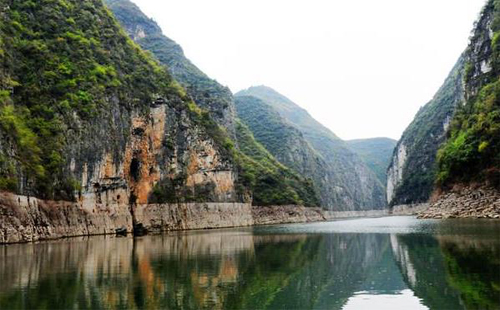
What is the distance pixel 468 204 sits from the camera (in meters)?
69.9

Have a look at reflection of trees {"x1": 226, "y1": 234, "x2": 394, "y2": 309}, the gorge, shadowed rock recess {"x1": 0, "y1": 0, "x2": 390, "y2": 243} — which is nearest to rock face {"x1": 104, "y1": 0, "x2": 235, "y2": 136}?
the gorge

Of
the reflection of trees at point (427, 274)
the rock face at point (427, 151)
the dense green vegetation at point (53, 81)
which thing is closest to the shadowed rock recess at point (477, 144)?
the reflection of trees at point (427, 274)

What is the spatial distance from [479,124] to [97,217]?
55064mm

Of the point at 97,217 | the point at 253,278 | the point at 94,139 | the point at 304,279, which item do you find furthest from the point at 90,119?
the point at 304,279

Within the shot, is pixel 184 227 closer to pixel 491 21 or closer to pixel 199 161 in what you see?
pixel 199 161

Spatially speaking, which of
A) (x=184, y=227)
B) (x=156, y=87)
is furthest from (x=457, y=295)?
(x=156, y=87)

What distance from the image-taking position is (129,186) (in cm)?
7750

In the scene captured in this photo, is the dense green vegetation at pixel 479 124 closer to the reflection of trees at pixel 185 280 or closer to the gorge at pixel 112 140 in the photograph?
the gorge at pixel 112 140

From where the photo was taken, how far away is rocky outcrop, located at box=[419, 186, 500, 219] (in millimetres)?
62706

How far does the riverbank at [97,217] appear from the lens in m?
47.5

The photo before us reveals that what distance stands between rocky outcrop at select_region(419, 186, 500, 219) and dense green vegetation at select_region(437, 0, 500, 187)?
60.9 inches

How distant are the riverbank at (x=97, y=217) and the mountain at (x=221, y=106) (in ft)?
71.5

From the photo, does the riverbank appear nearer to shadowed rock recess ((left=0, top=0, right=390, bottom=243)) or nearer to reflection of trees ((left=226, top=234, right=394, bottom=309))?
shadowed rock recess ((left=0, top=0, right=390, bottom=243))

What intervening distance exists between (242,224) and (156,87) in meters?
37.9
